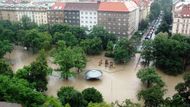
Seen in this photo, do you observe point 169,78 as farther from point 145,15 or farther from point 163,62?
point 145,15

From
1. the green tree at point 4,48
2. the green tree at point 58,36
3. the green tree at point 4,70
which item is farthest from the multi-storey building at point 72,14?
the green tree at point 4,70

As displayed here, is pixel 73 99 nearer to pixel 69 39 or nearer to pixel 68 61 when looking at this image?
pixel 68 61

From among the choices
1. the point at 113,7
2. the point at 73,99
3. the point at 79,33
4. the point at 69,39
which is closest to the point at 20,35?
the point at 69,39

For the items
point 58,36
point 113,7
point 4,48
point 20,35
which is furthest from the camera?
point 113,7

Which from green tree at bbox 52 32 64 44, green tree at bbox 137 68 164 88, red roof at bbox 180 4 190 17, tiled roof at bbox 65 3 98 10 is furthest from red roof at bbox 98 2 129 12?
green tree at bbox 137 68 164 88

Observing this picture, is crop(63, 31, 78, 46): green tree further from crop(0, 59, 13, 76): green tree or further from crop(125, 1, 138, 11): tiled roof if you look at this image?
crop(0, 59, 13, 76): green tree

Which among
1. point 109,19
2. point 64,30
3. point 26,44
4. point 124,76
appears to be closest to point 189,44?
point 124,76
